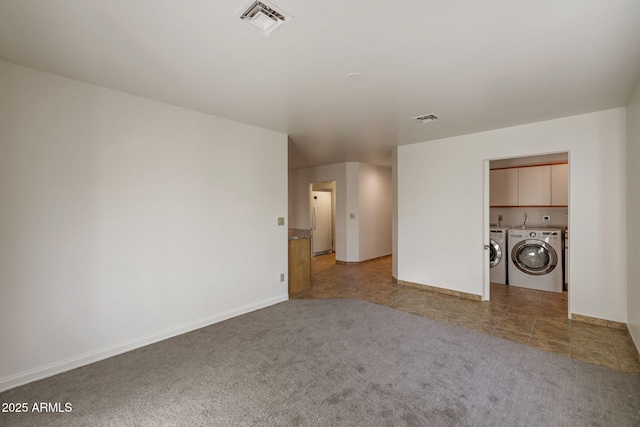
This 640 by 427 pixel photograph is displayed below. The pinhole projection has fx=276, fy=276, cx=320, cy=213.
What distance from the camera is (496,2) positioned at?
5.08 feet

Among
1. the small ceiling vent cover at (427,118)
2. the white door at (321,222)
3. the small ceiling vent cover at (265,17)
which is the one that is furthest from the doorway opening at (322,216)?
the small ceiling vent cover at (265,17)

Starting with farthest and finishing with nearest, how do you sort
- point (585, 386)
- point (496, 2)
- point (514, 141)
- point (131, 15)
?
point (514, 141), point (585, 386), point (131, 15), point (496, 2)

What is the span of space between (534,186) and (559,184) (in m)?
0.35

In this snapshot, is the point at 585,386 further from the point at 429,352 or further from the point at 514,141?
the point at 514,141

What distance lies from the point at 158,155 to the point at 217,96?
0.90 metres

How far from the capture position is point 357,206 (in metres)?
6.73

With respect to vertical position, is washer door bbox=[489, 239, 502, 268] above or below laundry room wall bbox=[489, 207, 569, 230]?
below

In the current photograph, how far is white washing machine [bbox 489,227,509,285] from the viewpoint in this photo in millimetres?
4965

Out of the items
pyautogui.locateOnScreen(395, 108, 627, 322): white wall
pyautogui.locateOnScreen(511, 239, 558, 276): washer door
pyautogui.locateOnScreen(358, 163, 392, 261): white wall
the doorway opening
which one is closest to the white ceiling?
pyautogui.locateOnScreen(395, 108, 627, 322): white wall

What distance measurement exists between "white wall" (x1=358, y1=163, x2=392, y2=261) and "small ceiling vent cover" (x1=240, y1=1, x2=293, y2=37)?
5187 mm

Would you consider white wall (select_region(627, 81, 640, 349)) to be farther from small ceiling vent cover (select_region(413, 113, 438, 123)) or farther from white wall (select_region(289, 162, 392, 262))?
white wall (select_region(289, 162, 392, 262))

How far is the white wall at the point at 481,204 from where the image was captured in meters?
3.19

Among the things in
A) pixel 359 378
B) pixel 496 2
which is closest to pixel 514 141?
pixel 496 2

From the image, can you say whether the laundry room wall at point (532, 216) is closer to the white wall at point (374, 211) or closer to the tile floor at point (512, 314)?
the tile floor at point (512, 314)
